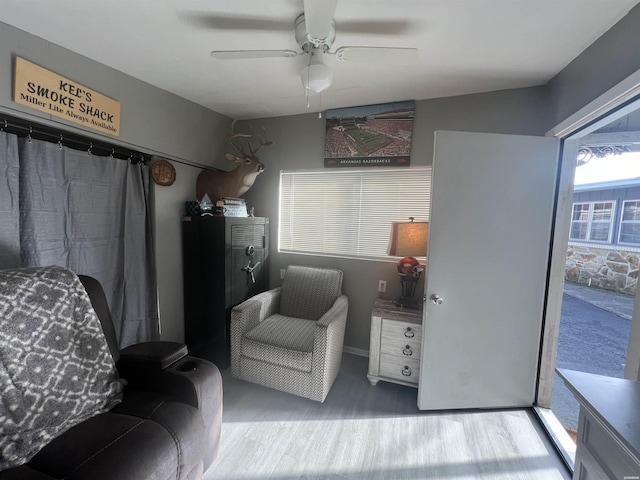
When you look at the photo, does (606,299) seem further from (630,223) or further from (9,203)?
(9,203)

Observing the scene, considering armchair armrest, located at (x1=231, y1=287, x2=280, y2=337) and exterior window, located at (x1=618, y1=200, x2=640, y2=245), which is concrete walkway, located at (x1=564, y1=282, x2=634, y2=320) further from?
armchair armrest, located at (x1=231, y1=287, x2=280, y2=337)

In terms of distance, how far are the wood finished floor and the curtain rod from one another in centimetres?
200

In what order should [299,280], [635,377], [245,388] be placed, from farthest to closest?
[299,280]
[245,388]
[635,377]

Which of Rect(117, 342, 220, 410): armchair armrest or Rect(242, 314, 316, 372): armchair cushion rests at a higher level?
Rect(117, 342, 220, 410): armchair armrest

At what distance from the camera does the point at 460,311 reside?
1840 mm

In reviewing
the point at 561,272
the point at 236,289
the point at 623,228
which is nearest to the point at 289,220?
the point at 236,289

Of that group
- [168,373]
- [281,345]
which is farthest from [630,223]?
[168,373]

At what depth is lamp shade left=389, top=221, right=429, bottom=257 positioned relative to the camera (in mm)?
2084

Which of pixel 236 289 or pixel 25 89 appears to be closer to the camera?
pixel 25 89

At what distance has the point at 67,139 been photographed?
1730 millimetres

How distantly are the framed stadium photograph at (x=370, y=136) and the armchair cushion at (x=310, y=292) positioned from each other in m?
1.09

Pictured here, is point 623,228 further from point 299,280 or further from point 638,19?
point 299,280

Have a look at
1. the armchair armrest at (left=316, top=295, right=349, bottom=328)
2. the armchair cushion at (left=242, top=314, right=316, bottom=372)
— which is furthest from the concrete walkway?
the armchair cushion at (left=242, top=314, right=316, bottom=372)

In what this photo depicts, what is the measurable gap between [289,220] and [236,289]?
0.93 meters
